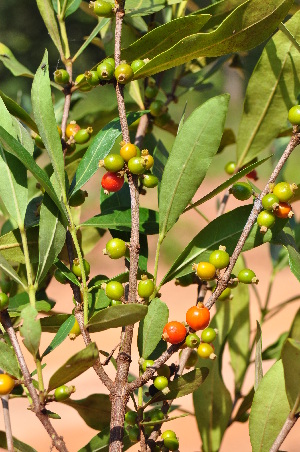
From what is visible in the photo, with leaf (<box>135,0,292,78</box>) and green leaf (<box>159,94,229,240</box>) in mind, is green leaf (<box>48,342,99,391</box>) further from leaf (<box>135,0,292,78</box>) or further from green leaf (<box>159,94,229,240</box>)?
leaf (<box>135,0,292,78</box>)

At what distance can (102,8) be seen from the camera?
24.0 inches

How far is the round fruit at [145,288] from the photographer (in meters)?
0.57

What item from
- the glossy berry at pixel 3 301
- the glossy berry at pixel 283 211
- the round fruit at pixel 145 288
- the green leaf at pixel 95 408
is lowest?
the green leaf at pixel 95 408

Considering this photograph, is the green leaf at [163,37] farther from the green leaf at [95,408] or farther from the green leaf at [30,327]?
the green leaf at [95,408]

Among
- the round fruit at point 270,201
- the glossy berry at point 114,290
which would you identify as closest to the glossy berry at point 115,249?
the glossy berry at point 114,290

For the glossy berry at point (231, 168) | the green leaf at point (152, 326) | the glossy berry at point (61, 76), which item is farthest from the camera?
the glossy berry at point (231, 168)

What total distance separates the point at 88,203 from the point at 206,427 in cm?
546

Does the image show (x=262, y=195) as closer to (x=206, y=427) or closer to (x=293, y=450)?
(x=206, y=427)

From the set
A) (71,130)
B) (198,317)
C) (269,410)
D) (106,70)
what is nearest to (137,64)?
(106,70)

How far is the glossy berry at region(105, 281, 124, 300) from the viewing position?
1.84 feet

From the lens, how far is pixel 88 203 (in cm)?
627

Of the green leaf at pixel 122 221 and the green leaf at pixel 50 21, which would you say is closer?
the green leaf at pixel 122 221

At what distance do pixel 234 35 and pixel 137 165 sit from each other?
143mm

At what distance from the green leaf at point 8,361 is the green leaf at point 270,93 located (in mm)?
396
